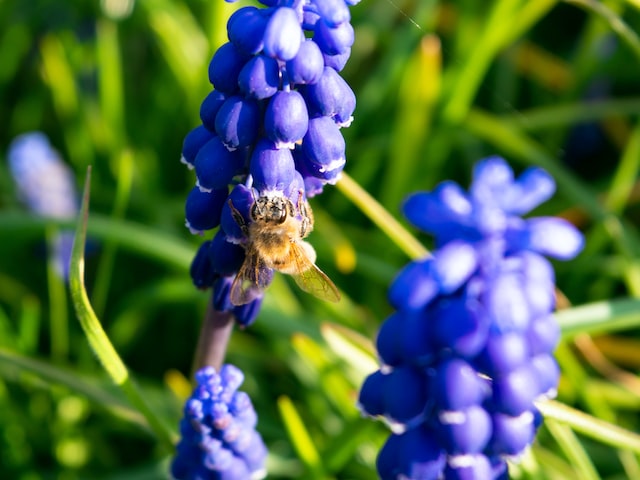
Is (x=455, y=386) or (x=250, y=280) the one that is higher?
(x=250, y=280)

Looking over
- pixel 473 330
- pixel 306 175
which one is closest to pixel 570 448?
pixel 473 330

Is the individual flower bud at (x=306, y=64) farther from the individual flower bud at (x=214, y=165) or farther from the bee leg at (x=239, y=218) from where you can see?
the bee leg at (x=239, y=218)

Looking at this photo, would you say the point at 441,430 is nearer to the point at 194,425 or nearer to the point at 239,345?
the point at 194,425

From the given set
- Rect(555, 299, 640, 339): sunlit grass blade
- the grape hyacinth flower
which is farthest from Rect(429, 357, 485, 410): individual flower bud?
the grape hyacinth flower

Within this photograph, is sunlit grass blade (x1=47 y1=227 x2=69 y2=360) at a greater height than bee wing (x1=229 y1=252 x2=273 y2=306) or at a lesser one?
greater

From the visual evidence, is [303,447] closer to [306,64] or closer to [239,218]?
[239,218]

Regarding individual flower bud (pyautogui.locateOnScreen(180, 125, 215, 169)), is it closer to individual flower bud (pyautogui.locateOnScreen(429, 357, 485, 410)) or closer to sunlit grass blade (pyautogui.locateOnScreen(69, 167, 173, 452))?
sunlit grass blade (pyautogui.locateOnScreen(69, 167, 173, 452))
